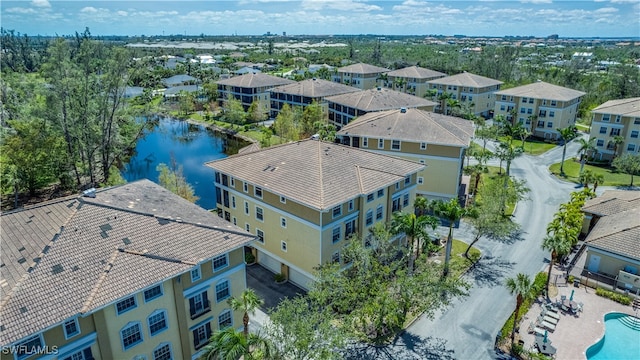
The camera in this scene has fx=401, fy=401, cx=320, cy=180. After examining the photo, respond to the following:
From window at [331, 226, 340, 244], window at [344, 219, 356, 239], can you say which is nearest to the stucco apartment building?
window at [344, 219, 356, 239]

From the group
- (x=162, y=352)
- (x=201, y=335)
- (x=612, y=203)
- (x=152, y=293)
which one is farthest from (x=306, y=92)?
(x=162, y=352)

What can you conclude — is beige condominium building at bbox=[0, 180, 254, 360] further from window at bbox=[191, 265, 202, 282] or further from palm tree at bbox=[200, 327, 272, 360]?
palm tree at bbox=[200, 327, 272, 360]

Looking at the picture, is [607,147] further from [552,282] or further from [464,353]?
[464,353]

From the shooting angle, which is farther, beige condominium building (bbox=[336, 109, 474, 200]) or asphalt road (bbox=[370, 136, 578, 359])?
beige condominium building (bbox=[336, 109, 474, 200])

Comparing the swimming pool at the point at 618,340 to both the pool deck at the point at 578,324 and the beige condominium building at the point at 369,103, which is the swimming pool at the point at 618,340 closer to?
the pool deck at the point at 578,324

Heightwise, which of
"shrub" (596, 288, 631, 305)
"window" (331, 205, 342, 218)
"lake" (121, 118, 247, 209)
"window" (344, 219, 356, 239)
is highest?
"window" (331, 205, 342, 218)

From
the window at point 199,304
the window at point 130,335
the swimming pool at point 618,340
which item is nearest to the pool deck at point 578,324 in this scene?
the swimming pool at point 618,340
